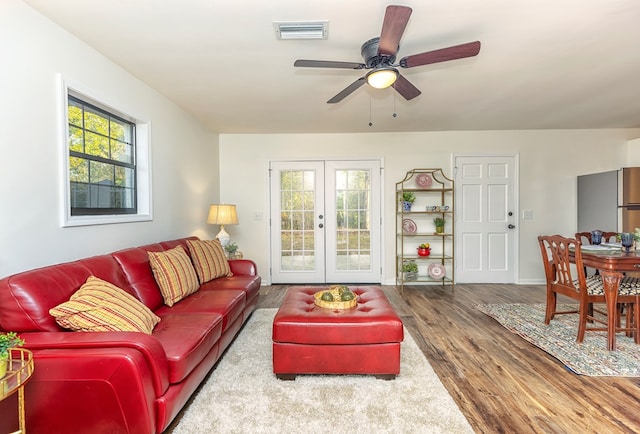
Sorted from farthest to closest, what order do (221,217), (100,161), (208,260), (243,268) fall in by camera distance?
(221,217)
(243,268)
(208,260)
(100,161)

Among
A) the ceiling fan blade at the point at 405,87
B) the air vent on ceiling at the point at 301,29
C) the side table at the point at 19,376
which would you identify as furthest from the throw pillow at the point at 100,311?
the ceiling fan blade at the point at 405,87

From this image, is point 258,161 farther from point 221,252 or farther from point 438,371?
point 438,371

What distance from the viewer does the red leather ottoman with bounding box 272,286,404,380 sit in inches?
81.1

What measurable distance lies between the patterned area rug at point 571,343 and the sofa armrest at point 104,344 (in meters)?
2.78

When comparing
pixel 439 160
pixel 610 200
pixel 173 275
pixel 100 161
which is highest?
pixel 439 160

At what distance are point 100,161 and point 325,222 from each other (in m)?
3.06

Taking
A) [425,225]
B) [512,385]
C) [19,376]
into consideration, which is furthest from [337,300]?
[425,225]

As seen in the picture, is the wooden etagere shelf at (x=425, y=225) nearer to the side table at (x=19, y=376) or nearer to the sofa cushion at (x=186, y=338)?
the sofa cushion at (x=186, y=338)

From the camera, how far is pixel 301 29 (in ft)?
6.78

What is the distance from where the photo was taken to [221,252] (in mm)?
3473

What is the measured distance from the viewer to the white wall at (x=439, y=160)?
469 cm

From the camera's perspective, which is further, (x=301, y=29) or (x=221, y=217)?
(x=221, y=217)

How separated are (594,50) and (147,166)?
13.3 feet

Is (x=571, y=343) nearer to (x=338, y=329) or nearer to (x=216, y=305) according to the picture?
(x=338, y=329)
